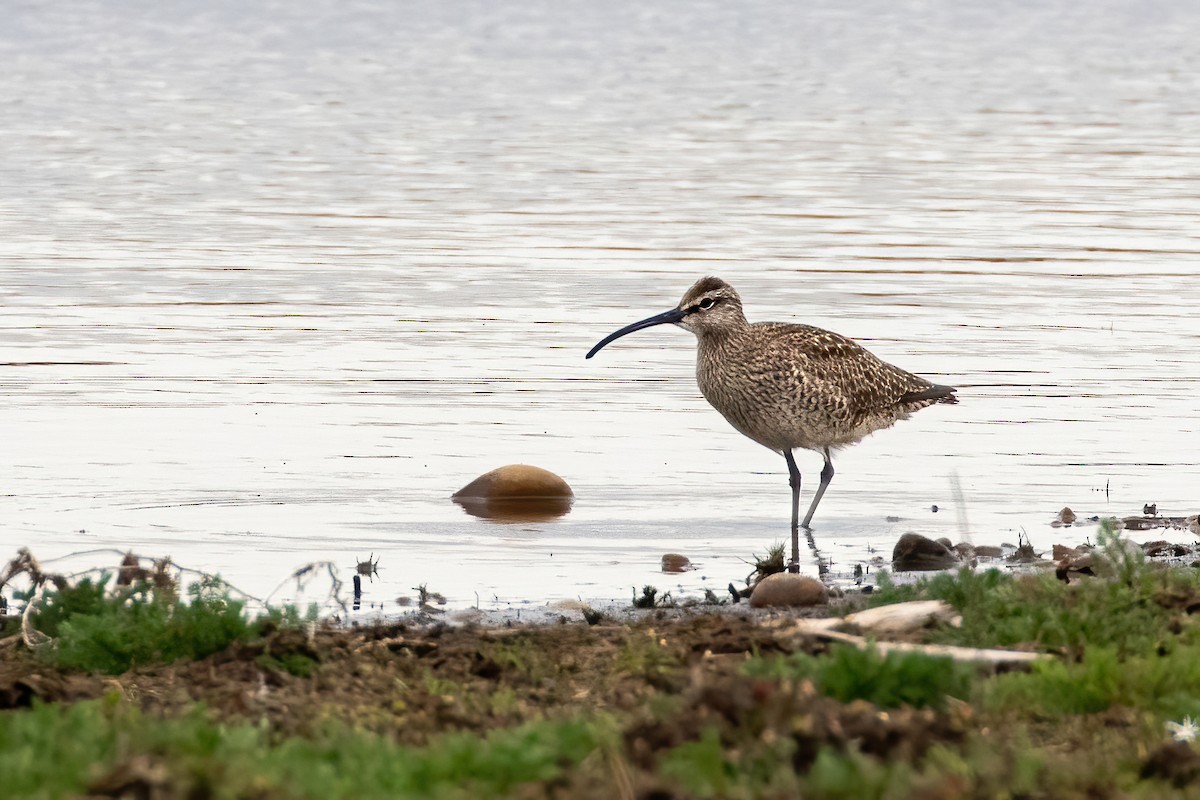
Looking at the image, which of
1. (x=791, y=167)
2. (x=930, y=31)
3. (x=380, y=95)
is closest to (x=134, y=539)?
(x=791, y=167)

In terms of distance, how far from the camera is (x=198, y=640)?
26.8 feet

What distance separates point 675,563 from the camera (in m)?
11.2

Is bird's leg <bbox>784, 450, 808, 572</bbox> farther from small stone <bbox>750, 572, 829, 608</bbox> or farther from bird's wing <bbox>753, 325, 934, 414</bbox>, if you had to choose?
small stone <bbox>750, 572, 829, 608</bbox>

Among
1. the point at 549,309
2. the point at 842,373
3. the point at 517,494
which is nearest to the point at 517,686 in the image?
the point at 517,494

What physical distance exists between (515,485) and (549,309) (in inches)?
258

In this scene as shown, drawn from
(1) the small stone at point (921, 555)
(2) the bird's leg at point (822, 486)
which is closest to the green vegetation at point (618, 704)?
(1) the small stone at point (921, 555)

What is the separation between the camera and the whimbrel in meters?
12.8

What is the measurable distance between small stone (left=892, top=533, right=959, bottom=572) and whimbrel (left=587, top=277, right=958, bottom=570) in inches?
49.9

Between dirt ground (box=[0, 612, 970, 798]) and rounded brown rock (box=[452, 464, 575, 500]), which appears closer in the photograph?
dirt ground (box=[0, 612, 970, 798])

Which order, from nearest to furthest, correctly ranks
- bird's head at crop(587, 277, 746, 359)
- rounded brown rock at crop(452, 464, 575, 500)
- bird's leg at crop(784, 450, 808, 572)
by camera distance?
→ bird's leg at crop(784, 450, 808, 572) → rounded brown rock at crop(452, 464, 575, 500) → bird's head at crop(587, 277, 746, 359)

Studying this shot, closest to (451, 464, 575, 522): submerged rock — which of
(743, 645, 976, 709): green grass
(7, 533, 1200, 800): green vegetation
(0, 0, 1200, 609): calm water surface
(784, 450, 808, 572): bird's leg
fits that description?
(0, 0, 1200, 609): calm water surface

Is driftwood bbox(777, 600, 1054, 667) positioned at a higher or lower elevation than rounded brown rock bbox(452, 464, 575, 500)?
lower

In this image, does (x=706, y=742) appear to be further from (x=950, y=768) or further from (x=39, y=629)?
(x=39, y=629)

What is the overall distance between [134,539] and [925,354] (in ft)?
25.2
